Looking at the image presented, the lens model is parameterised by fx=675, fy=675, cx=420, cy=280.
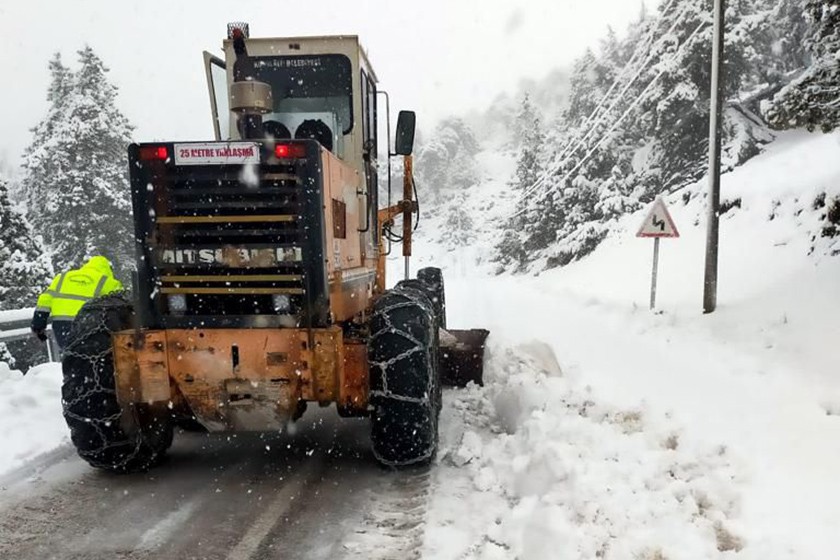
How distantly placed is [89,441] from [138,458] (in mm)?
369

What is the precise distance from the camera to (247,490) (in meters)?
4.68

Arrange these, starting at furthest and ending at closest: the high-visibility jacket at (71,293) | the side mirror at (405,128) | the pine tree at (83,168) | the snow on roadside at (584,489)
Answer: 1. the pine tree at (83,168)
2. the high-visibility jacket at (71,293)
3. the side mirror at (405,128)
4. the snow on roadside at (584,489)

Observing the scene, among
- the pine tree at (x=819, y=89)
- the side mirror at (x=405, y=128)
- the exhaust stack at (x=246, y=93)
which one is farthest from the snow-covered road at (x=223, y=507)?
the pine tree at (x=819, y=89)

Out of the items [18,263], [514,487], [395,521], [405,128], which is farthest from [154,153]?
[18,263]

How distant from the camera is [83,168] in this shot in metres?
26.5

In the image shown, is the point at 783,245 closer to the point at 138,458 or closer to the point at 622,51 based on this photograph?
the point at 138,458

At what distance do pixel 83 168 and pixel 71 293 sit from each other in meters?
22.2

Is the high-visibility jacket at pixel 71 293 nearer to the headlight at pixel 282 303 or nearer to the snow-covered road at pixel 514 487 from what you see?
the snow-covered road at pixel 514 487

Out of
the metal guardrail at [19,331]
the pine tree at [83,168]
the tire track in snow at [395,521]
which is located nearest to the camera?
the tire track in snow at [395,521]

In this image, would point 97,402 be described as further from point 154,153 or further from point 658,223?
point 658,223

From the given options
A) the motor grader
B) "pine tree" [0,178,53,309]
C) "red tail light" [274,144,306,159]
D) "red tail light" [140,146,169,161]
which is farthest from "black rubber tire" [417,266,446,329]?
"pine tree" [0,178,53,309]

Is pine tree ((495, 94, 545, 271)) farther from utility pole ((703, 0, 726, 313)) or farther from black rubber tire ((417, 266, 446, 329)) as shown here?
black rubber tire ((417, 266, 446, 329))

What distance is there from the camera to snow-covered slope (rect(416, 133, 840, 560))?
3.38 meters

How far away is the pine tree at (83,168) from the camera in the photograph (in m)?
26.1
